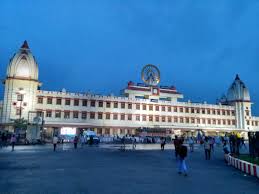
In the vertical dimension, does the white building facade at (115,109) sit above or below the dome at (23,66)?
below

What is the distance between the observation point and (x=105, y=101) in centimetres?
5900

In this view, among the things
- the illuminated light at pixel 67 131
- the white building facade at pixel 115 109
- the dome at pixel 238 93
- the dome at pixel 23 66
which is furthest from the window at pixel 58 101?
the dome at pixel 238 93

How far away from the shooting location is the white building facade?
49.5 metres

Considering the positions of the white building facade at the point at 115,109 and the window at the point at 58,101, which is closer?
the white building facade at the point at 115,109

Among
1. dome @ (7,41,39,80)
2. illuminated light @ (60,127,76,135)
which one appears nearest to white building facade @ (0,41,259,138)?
dome @ (7,41,39,80)

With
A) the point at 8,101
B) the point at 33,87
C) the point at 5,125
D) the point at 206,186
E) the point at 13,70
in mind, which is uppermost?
the point at 13,70

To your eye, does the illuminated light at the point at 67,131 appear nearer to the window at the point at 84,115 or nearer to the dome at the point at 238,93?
the window at the point at 84,115

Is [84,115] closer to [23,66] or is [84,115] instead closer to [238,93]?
[23,66]

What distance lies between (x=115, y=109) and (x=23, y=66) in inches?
927

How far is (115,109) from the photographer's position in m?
59.6

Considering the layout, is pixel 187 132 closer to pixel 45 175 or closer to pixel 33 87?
pixel 33 87

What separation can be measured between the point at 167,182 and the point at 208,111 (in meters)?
66.0

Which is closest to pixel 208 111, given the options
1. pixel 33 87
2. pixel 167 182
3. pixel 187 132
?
pixel 187 132

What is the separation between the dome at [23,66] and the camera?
49.5 m
